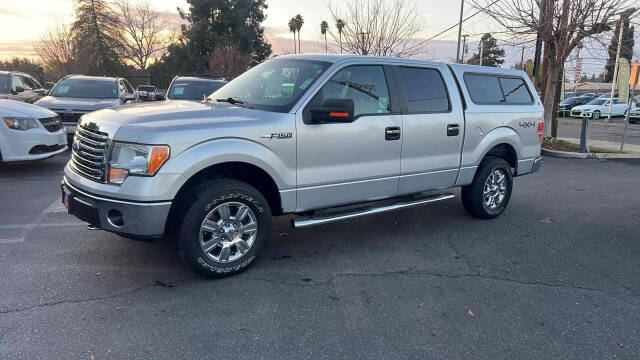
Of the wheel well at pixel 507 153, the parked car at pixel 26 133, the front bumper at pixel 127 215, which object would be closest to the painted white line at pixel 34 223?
the front bumper at pixel 127 215

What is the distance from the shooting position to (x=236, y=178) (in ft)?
13.5

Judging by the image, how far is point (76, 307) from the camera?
11.0 feet

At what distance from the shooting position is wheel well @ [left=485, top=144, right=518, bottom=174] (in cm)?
609

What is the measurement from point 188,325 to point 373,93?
2.85 meters

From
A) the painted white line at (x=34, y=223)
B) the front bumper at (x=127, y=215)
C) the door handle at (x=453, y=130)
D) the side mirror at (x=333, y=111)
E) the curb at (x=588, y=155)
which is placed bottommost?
the curb at (x=588, y=155)

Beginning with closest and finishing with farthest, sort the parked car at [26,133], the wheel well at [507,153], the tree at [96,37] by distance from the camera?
the wheel well at [507,153]
the parked car at [26,133]
the tree at [96,37]

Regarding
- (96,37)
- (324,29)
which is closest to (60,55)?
(96,37)

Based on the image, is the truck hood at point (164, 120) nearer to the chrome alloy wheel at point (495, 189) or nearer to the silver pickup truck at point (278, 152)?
the silver pickup truck at point (278, 152)

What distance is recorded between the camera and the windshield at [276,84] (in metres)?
4.27

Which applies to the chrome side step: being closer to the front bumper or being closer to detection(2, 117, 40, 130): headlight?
the front bumper

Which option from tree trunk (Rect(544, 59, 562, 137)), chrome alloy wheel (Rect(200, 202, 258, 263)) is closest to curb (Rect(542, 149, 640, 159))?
tree trunk (Rect(544, 59, 562, 137))

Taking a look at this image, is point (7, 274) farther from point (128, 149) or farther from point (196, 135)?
point (196, 135)

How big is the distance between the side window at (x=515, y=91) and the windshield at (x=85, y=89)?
29.7 ft

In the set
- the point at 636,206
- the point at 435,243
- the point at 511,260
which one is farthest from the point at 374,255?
the point at 636,206
